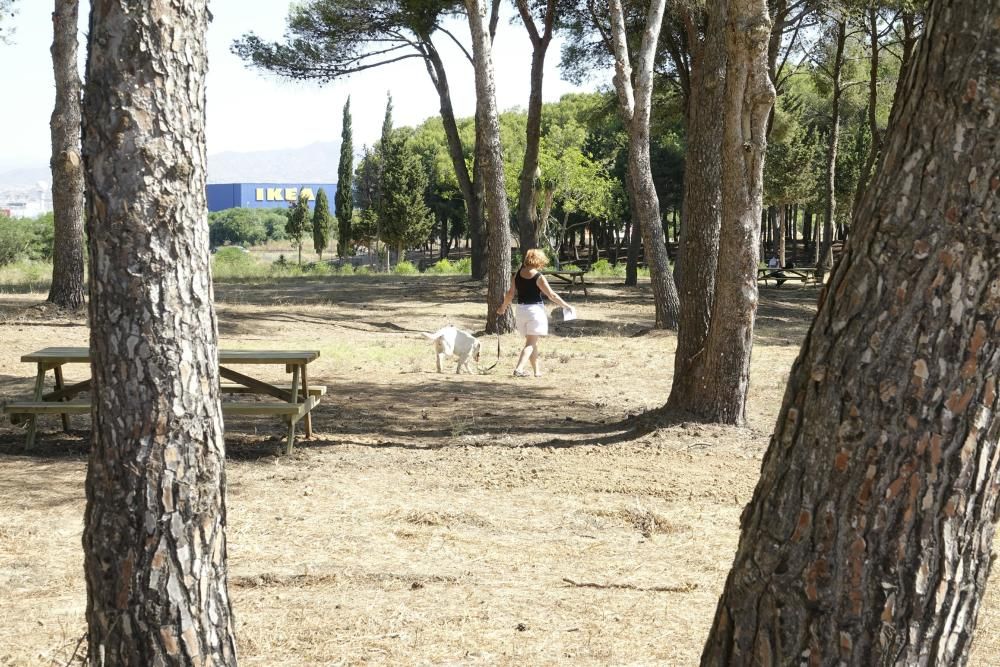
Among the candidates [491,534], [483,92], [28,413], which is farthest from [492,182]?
[491,534]

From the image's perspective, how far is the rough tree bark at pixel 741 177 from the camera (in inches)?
292

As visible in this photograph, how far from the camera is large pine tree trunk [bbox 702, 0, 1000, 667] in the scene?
224 centimetres

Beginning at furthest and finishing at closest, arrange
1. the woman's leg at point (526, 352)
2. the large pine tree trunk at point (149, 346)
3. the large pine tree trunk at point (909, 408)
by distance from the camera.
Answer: the woman's leg at point (526, 352), the large pine tree trunk at point (149, 346), the large pine tree trunk at point (909, 408)

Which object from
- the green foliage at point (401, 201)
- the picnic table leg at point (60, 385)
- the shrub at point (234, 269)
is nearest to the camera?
the picnic table leg at point (60, 385)

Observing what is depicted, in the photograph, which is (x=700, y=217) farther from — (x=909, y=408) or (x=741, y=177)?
(x=909, y=408)

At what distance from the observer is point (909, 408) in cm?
228

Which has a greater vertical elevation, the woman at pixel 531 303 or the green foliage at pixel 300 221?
the green foliage at pixel 300 221

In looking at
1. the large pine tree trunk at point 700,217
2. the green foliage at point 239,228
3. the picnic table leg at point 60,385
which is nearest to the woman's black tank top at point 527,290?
the large pine tree trunk at point 700,217

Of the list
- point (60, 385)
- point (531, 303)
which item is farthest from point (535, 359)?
point (60, 385)

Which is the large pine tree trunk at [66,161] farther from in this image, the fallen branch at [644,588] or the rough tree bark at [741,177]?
the fallen branch at [644,588]

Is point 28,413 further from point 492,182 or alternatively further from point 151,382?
point 492,182

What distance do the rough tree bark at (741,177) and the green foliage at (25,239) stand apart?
3487 centimetres

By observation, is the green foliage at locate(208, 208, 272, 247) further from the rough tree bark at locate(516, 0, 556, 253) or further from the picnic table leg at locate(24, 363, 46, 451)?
the picnic table leg at locate(24, 363, 46, 451)

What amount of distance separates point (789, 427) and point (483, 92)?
38.7 ft
